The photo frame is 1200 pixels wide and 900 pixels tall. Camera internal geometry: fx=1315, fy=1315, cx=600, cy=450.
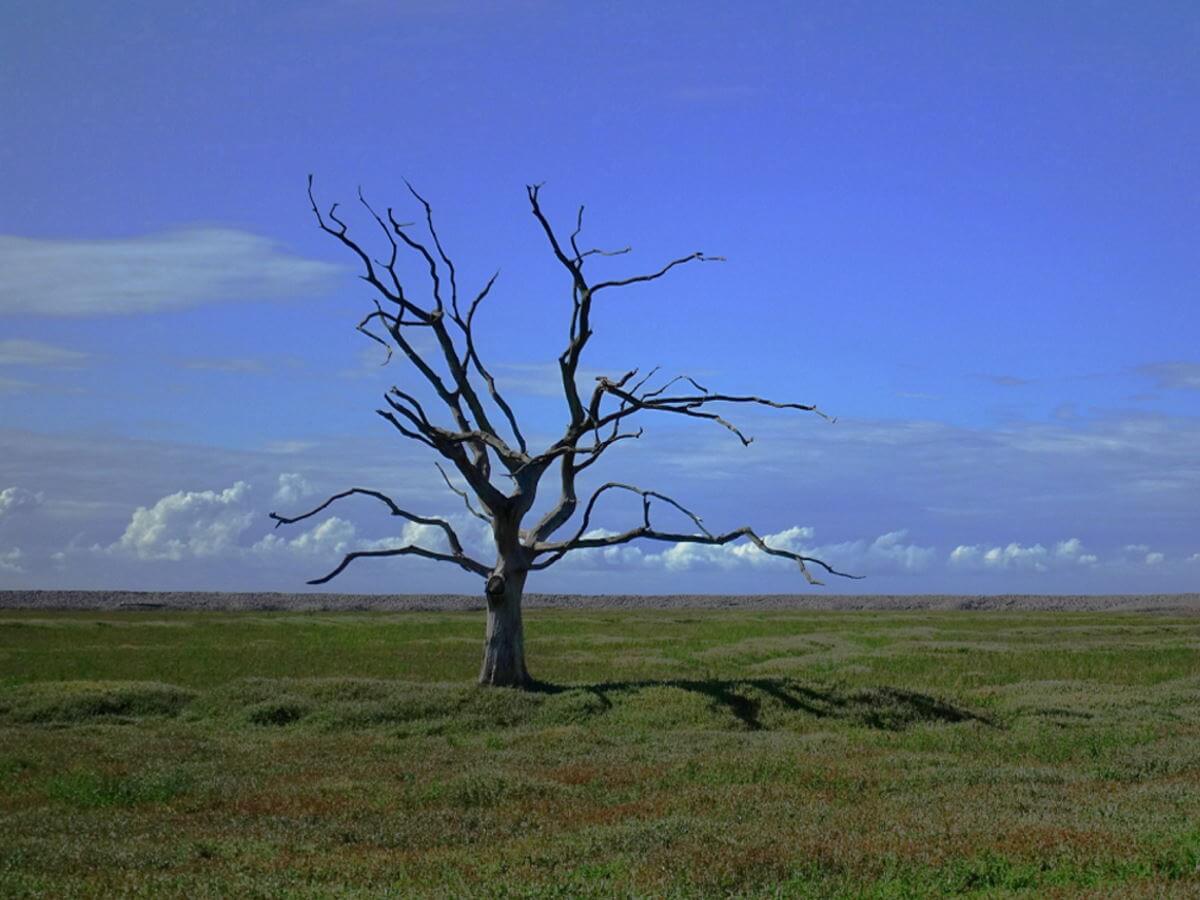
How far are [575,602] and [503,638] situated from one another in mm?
100946

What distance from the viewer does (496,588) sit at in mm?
33594

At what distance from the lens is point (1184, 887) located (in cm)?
1191

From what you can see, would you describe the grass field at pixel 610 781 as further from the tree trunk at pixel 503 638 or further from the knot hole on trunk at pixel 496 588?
the knot hole on trunk at pixel 496 588

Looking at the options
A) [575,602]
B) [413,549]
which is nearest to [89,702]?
[413,549]

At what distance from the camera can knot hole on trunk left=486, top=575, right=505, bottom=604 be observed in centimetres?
3359

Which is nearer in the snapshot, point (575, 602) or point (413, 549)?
point (413, 549)

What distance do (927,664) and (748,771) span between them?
2414 cm

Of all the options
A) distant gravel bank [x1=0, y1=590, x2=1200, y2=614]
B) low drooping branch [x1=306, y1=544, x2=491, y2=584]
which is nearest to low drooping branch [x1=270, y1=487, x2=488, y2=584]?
low drooping branch [x1=306, y1=544, x2=491, y2=584]

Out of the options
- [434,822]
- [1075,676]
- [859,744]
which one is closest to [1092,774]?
[859,744]

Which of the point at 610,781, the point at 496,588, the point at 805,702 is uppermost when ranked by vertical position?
the point at 496,588

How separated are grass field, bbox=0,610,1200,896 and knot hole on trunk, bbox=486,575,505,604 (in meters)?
2.70

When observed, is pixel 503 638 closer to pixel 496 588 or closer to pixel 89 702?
pixel 496 588

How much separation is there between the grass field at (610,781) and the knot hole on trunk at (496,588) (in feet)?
8.85

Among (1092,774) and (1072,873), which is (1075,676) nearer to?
(1092,774)
